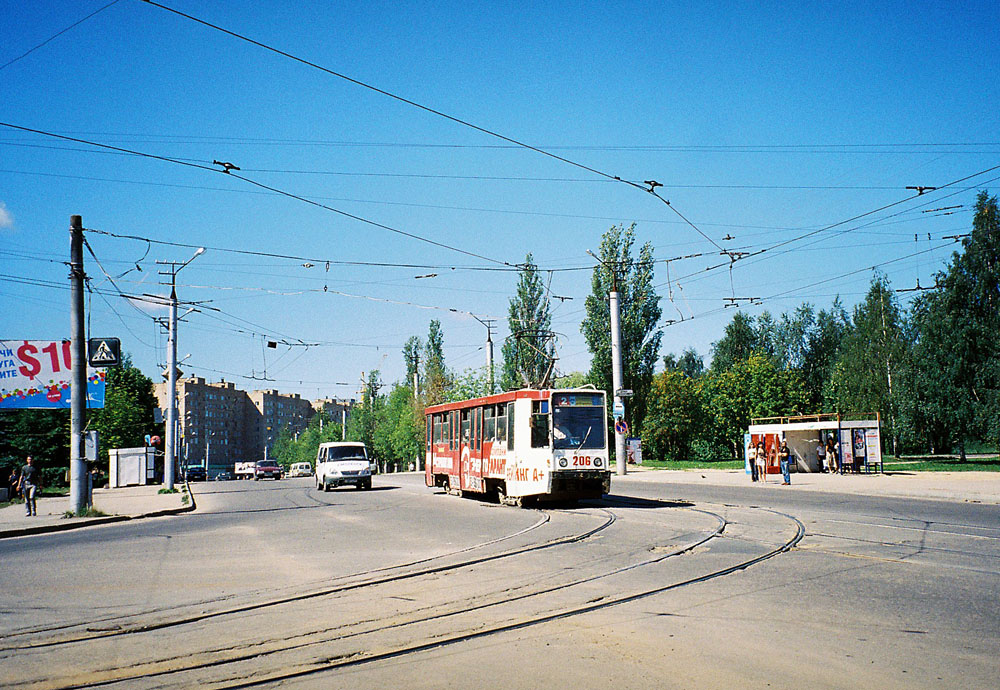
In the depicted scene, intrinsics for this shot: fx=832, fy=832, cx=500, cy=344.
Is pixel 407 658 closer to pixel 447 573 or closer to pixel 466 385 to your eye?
pixel 447 573

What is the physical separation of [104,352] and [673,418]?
60.8 metres

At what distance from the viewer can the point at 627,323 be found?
53812 millimetres

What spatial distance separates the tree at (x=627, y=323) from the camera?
53.4 meters

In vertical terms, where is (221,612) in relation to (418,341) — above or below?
below

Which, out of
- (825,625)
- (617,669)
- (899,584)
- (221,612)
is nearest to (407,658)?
(617,669)

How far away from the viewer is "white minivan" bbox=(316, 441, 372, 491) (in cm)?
3528

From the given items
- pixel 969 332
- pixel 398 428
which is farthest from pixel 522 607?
pixel 398 428

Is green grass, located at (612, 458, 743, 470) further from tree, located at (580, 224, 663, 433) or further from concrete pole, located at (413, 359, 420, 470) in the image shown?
concrete pole, located at (413, 359, 420, 470)

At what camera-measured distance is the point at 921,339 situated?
179ft

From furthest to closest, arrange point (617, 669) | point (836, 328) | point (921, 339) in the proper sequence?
point (836, 328)
point (921, 339)
point (617, 669)

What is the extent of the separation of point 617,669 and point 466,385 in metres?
62.7

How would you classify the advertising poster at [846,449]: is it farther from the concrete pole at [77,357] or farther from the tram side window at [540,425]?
the concrete pole at [77,357]

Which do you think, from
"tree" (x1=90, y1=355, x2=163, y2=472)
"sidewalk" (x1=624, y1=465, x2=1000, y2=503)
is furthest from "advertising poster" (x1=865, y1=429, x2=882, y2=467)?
"tree" (x1=90, y1=355, x2=163, y2=472)

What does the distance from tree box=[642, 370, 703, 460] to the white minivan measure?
1723 inches
